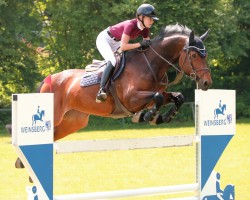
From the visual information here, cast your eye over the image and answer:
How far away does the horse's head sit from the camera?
6.84m

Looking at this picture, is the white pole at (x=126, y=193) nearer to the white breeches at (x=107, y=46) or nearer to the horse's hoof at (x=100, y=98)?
the horse's hoof at (x=100, y=98)

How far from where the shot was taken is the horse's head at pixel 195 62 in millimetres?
6836

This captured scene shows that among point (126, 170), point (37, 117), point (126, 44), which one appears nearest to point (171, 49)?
point (126, 44)

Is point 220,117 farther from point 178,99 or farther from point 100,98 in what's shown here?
point 100,98

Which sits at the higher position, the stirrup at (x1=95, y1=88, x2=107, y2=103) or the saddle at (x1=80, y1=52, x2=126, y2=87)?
the saddle at (x1=80, y1=52, x2=126, y2=87)

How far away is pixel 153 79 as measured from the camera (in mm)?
7191

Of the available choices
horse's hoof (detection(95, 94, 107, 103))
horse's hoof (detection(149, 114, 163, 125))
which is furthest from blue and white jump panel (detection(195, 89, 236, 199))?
horse's hoof (detection(95, 94, 107, 103))

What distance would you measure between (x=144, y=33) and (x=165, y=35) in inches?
10.3

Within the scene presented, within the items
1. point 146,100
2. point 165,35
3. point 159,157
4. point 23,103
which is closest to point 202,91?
point 146,100

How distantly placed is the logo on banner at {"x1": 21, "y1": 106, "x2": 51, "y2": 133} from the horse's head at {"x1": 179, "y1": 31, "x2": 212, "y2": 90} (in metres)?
1.95

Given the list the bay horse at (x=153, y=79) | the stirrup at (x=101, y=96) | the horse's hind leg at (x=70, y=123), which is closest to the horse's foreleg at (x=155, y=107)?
the bay horse at (x=153, y=79)

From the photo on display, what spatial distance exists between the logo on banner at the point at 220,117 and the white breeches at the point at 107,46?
4.70 ft

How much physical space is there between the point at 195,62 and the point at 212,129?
0.87 m

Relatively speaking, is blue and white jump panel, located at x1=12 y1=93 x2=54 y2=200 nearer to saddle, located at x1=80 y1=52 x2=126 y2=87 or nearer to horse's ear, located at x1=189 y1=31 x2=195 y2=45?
saddle, located at x1=80 y1=52 x2=126 y2=87
